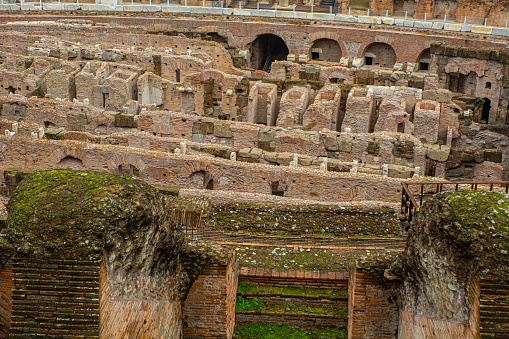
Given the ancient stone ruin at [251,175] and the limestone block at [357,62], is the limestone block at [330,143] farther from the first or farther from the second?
the limestone block at [357,62]

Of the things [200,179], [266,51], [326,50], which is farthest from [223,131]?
[266,51]

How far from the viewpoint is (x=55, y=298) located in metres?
6.80

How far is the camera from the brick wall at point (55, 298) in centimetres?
676

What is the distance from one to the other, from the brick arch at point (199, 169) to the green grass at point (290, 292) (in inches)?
236

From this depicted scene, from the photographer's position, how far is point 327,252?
11.1 m

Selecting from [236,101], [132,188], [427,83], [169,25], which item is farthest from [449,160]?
[169,25]

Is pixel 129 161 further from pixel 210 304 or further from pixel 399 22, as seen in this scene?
pixel 399 22

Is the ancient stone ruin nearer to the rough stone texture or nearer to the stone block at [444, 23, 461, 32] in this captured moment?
the rough stone texture

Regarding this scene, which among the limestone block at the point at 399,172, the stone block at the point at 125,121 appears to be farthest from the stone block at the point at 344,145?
the stone block at the point at 125,121

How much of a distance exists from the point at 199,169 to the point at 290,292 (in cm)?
646

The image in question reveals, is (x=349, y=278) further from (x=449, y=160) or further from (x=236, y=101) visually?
(x=236, y=101)

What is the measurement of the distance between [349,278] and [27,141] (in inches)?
413

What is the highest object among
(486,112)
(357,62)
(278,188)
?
(357,62)

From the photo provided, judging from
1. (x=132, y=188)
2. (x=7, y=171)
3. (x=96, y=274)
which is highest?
Answer: (x=132, y=188)
